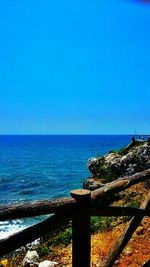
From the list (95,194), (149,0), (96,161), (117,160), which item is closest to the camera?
(149,0)

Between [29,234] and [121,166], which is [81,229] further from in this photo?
[121,166]

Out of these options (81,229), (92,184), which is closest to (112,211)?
(81,229)

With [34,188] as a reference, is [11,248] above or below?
above

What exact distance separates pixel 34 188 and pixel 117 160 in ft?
64.6

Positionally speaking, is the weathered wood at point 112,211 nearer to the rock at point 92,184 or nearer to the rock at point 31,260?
the rock at point 31,260

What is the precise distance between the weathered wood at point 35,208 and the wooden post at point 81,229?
121 millimetres

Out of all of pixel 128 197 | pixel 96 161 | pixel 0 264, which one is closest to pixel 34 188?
pixel 96 161

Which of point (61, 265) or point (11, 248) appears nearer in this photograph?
point (11, 248)

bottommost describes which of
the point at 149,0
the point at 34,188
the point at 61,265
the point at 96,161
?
the point at 34,188

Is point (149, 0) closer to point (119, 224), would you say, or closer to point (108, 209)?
point (108, 209)

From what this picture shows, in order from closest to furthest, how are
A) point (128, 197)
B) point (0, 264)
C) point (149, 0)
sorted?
point (149, 0) < point (0, 264) < point (128, 197)

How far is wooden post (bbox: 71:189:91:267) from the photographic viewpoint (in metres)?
4.09

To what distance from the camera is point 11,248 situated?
11.3 ft

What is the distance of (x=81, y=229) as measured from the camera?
13.4 ft
